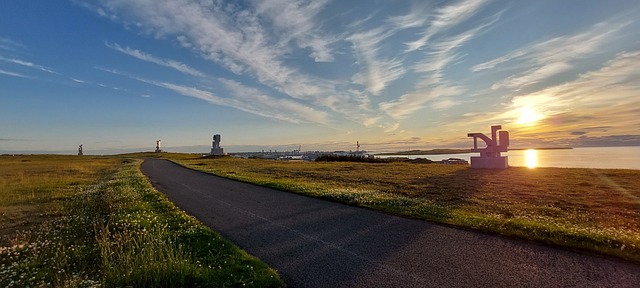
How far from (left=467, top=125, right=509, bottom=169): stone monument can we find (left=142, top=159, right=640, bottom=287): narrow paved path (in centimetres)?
2916

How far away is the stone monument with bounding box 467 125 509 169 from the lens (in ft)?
120

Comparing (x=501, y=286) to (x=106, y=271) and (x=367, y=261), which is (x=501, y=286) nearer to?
(x=367, y=261)

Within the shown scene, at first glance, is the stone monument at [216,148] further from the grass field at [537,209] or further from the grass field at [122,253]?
the grass field at [122,253]

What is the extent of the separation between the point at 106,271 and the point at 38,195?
2019 centimetres

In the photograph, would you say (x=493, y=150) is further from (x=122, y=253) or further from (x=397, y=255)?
(x=122, y=253)

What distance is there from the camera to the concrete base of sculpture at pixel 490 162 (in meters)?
37.3

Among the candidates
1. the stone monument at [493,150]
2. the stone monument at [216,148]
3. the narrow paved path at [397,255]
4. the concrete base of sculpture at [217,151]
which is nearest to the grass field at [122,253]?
the narrow paved path at [397,255]

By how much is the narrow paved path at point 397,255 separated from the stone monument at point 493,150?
2916 cm

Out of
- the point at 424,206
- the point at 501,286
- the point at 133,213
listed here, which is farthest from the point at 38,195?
the point at 501,286

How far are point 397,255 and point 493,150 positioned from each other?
34323mm

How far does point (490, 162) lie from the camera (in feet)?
125

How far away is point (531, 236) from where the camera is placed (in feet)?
30.0

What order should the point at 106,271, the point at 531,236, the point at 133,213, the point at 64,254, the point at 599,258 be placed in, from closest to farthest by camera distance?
the point at 106,271 → the point at 599,258 → the point at 64,254 → the point at 531,236 → the point at 133,213

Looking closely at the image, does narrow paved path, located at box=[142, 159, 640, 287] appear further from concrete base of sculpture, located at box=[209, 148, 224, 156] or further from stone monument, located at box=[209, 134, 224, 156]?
stone monument, located at box=[209, 134, 224, 156]
